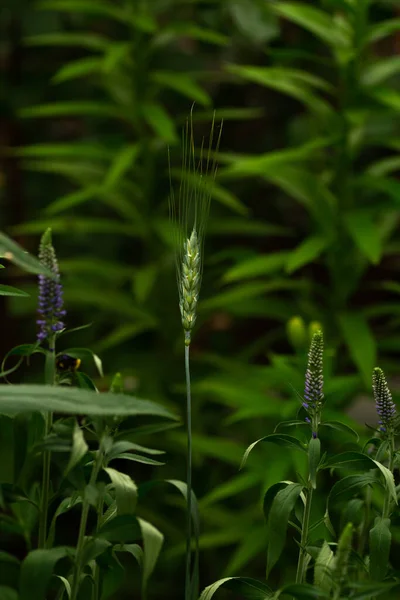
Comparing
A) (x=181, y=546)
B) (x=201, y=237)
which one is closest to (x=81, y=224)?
(x=181, y=546)

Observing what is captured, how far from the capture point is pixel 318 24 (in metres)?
1.35

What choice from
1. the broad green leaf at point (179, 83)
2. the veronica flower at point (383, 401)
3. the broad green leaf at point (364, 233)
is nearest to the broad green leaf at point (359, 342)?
the broad green leaf at point (364, 233)

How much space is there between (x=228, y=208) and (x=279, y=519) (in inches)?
57.9

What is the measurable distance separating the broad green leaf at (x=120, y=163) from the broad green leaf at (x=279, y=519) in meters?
1.07

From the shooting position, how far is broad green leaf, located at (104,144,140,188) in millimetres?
1425

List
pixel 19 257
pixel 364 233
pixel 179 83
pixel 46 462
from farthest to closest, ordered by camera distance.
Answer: pixel 179 83 → pixel 364 233 → pixel 46 462 → pixel 19 257

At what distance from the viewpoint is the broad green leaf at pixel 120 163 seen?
1.42 metres

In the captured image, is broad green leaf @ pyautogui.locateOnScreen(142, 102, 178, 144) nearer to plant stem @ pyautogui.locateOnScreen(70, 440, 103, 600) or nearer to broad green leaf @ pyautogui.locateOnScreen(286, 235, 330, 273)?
broad green leaf @ pyautogui.locateOnScreen(286, 235, 330, 273)

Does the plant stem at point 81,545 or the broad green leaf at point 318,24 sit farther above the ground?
the broad green leaf at point 318,24

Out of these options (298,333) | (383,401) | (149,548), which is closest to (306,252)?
(298,333)

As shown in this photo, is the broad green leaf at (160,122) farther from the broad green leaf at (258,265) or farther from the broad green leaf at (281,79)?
the broad green leaf at (258,265)

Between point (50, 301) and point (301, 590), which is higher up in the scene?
point (50, 301)

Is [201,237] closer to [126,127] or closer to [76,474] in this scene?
[76,474]

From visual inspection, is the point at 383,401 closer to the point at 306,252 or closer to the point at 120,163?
the point at 306,252
